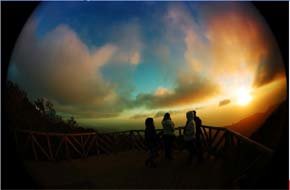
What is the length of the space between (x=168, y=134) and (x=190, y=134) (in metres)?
0.26

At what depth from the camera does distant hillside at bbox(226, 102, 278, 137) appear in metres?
6.54

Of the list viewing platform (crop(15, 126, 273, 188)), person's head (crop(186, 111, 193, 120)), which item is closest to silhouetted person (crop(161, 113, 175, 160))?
viewing platform (crop(15, 126, 273, 188))

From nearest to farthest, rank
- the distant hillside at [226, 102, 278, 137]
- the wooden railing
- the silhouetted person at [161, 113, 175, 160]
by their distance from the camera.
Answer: the silhouetted person at [161, 113, 175, 160] < the wooden railing < the distant hillside at [226, 102, 278, 137]

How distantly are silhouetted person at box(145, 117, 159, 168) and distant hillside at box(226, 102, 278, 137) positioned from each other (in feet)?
2.95

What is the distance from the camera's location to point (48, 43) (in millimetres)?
6613

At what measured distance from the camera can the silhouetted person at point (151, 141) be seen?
20.6 feet

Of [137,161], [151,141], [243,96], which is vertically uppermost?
[243,96]

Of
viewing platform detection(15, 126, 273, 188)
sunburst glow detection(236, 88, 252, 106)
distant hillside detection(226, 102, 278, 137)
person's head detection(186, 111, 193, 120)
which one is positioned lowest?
viewing platform detection(15, 126, 273, 188)

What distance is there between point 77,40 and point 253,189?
300 centimetres

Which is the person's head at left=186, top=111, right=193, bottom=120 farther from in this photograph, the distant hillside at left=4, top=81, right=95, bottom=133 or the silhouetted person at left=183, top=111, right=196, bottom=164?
the distant hillside at left=4, top=81, right=95, bottom=133

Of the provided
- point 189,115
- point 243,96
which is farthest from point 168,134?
point 243,96

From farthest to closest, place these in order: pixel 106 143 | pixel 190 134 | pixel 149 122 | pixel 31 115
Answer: pixel 31 115, pixel 106 143, pixel 190 134, pixel 149 122

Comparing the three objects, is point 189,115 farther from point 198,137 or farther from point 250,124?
point 250,124

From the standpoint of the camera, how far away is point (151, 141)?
6.36m
